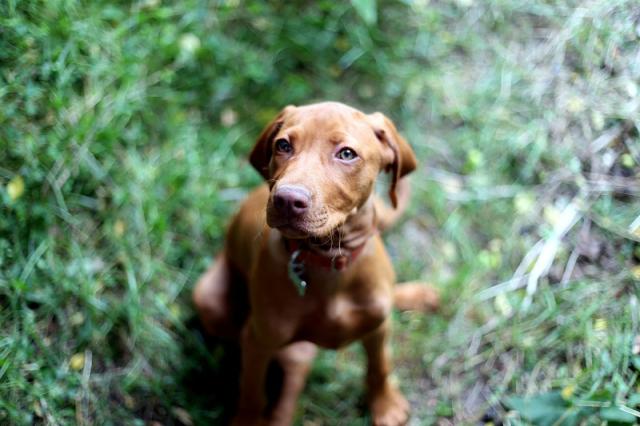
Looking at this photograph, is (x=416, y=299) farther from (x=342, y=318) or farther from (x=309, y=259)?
(x=309, y=259)

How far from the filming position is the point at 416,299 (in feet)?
12.9

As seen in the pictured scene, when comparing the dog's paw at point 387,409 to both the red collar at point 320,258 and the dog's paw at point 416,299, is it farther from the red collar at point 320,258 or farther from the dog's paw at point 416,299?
the red collar at point 320,258

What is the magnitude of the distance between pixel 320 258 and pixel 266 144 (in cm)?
54

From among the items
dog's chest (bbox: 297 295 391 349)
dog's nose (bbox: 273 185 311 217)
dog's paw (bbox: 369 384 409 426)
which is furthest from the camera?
dog's paw (bbox: 369 384 409 426)

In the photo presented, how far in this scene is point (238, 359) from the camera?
385cm

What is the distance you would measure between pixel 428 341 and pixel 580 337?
788 mm

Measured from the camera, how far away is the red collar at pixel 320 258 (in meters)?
2.76

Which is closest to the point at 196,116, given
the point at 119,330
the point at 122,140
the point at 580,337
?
the point at 122,140

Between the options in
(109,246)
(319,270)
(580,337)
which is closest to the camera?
(319,270)

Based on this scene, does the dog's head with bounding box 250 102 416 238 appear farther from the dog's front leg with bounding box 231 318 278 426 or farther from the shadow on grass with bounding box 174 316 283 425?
the shadow on grass with bounding box 174 316 283 425

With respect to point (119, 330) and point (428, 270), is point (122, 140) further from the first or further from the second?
point (428, 270)

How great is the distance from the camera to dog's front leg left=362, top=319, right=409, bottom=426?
3.40 m

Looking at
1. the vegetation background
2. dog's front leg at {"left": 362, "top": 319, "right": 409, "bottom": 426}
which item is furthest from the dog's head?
the vegetation background

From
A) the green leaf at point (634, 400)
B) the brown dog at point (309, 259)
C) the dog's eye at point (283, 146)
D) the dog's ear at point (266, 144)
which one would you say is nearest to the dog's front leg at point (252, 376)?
the brown dog at point (309, 259)
